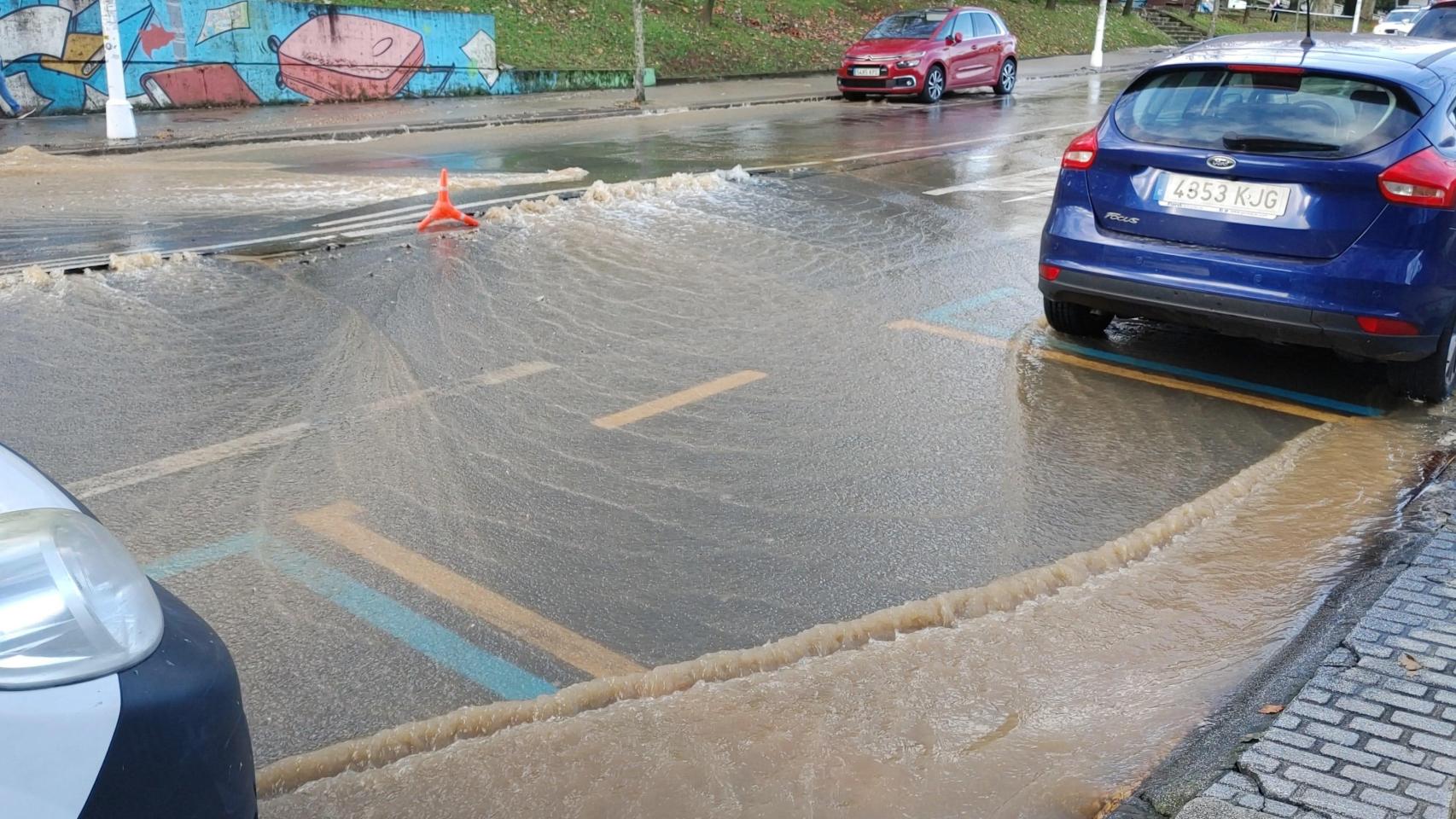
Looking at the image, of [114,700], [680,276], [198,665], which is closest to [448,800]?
[198,665]

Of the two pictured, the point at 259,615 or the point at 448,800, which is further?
the point at 259,615

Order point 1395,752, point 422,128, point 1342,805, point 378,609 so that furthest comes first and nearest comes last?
1. point 422,128
2. point 378,609
3. point 1395,752
4. point 1342,805

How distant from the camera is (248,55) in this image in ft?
68.0

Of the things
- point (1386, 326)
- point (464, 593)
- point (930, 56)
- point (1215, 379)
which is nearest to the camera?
point (464, 593)

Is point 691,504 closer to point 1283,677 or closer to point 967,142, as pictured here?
point 1283,677

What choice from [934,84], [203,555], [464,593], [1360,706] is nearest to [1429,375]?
[1360,706]

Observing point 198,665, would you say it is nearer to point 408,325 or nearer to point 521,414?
point 521,414

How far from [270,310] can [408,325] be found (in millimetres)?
984

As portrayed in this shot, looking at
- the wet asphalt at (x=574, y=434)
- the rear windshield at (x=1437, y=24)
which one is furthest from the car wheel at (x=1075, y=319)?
the rear windshield at (x=1437, y=24)

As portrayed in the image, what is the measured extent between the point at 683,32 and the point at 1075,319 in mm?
23951

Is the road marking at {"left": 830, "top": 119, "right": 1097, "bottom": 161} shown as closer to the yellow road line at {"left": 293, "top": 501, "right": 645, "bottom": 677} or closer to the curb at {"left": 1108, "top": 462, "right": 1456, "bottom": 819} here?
the curb at {"left": 1108, "top": 462, "right": 1456, "bottom": 819}

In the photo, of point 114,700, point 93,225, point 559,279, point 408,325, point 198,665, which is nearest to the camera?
point 114,700

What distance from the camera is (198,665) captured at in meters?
2.00

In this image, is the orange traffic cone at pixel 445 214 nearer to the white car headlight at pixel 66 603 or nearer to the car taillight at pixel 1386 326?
the car taillight at pixel 1386 326
